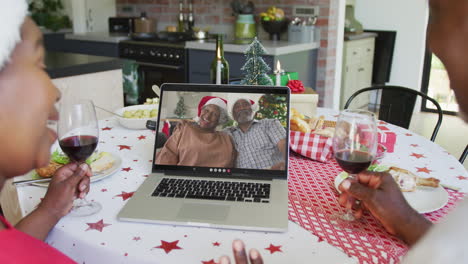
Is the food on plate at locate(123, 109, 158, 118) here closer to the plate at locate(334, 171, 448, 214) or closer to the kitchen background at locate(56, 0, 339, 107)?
the plate at locate(334, 171, 448, 214)

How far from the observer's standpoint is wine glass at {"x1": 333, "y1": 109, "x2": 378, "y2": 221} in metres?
1.03

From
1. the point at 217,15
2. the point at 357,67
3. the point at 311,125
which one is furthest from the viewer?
the point at 357,67

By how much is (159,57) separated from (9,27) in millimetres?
3402

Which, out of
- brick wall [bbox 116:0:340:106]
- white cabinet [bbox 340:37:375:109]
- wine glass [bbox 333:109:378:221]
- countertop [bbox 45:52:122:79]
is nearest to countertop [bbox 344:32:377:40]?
white cabinet [bbox 340:37:375:109]

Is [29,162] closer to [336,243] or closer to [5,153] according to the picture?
[5,153]

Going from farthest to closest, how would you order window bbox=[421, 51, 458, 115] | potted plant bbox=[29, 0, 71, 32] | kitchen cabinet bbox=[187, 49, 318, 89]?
window bbox=[421, 51, 458, 115] < potted plant bbox=[29, 0, 71, 32] < kitchen cabinet bbox=[187, 49, 318, 89]

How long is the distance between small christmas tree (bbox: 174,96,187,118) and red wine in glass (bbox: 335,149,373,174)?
1.48ft

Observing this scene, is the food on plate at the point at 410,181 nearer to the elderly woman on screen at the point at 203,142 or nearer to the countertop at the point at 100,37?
the elderly woman on screen at the point at 203,142

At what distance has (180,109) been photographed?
49.2 inches

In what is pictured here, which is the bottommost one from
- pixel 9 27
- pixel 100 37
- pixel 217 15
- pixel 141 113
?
pixel 141 113

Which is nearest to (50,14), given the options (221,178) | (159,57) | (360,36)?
(159,57)

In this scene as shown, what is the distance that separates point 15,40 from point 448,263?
64 centimetres

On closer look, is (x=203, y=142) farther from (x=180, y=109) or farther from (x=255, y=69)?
(x=255, y=69)

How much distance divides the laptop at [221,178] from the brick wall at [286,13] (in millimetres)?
2590
